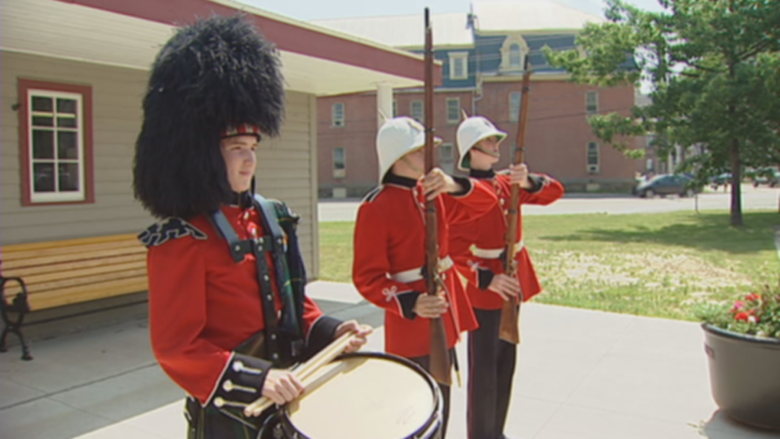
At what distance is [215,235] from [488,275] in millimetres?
1985

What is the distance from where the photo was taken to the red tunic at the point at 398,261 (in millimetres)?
2959

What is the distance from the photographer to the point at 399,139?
3.03 metres

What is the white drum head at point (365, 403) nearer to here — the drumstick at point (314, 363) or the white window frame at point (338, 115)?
the drumstick at point (314, 363)

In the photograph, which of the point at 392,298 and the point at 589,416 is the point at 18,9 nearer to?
the point at 392,298

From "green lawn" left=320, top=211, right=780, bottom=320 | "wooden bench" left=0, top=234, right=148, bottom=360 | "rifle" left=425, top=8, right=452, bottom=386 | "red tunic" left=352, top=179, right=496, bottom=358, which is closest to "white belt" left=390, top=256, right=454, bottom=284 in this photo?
"red tunic" left=352, top=179, right=496, bottom=358

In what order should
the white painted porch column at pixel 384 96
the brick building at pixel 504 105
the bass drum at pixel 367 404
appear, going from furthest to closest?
the brick building at pixel 504 105, the white painted porch column at pixel 384 96, the bass drum at pixel 367 404

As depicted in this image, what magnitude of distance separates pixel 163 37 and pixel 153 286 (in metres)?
5.01

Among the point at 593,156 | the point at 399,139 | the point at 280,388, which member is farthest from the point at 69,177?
the point at 593,156

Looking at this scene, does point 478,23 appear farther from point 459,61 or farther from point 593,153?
point 593,153

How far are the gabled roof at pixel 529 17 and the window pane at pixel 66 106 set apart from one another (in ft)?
127

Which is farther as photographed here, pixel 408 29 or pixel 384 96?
pixel 408 29

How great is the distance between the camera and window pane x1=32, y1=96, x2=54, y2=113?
669cm

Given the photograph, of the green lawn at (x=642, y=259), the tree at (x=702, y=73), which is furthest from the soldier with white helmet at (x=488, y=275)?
the tree at (x=702, y=73)

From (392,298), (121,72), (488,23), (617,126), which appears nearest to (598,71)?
(617,126)
